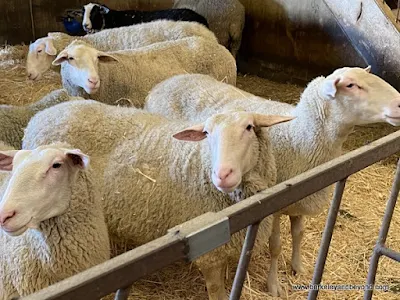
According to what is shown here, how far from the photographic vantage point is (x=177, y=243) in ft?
3.60

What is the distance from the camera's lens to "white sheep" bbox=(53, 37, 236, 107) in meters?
4.38

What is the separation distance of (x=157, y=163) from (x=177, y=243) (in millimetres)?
1731

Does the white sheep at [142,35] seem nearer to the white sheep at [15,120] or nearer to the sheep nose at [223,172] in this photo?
the white sheep at [15,120]

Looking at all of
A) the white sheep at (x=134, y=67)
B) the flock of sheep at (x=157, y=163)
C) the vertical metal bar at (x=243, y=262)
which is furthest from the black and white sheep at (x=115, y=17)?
the vertical metal bar at (x=243, y=262)

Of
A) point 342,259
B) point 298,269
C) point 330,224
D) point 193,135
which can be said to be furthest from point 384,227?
point 342,259

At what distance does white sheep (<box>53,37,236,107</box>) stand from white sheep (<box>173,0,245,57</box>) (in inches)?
92.2

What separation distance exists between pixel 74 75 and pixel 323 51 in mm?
3612

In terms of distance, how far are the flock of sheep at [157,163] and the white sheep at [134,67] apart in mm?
235

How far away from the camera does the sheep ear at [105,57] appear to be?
444cm

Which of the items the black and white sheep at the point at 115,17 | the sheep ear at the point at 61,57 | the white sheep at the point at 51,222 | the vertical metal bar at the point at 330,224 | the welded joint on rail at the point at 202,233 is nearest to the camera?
the welded joint on rail at the point at 202,233

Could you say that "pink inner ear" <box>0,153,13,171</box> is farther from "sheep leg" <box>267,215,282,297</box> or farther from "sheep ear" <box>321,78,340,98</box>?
"sheep ear" <box>321,78,340,98</box>

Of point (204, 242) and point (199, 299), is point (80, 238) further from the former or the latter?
point (204, 242)

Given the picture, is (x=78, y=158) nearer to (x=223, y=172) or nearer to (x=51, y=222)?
(x=51, y=222)

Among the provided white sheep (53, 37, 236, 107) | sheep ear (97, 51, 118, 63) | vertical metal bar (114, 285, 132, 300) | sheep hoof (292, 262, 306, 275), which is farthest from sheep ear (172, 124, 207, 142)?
sheep ear (97, 51, 118, 63)
